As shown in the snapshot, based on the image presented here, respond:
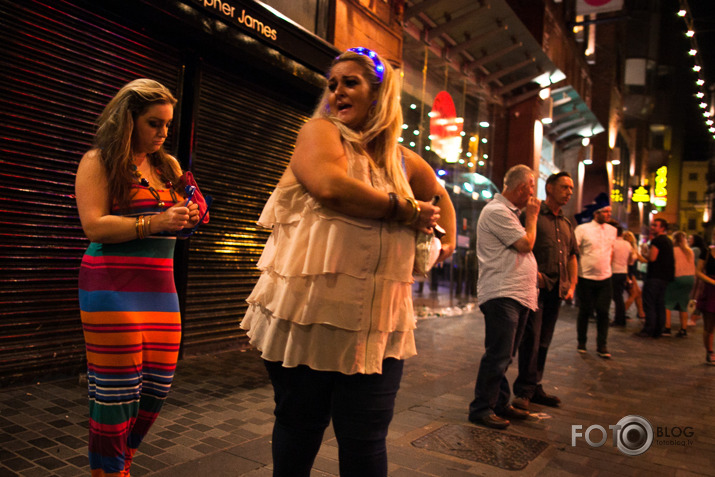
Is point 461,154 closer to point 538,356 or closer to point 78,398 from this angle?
point 538,356

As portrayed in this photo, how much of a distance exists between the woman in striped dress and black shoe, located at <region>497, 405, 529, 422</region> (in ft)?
10.1

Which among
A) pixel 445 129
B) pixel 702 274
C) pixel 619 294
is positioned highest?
pixel 445 129

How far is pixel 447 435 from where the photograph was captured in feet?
12.9

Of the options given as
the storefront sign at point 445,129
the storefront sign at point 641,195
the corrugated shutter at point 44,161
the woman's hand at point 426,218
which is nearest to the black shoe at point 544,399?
the woman's hand at point 426,218

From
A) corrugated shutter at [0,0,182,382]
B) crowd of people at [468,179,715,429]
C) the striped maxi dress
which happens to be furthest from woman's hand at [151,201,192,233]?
corrugated shutter at [0,0,182,382]

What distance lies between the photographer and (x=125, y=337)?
218 centimetres

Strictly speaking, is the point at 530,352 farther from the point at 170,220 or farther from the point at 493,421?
the point at 170,220

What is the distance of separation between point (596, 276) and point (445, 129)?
556 cm

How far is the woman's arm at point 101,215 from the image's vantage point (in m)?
2.17

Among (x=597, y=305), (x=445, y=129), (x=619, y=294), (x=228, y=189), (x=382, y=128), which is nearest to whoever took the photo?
(x=382, y=128)

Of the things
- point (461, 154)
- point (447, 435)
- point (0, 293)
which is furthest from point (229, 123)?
point (461, 154)

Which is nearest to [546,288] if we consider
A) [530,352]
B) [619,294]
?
[530,352]

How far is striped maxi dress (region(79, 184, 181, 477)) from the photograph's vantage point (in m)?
2.15

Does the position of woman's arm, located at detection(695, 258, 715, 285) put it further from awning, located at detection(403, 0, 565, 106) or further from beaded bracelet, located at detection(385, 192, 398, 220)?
beaded bracelet, located at detection(385, 192, 398, 220)
